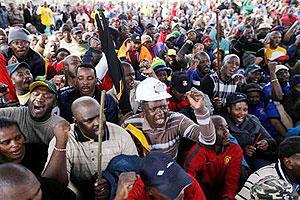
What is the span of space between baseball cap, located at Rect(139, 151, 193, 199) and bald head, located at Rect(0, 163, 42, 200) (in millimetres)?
574

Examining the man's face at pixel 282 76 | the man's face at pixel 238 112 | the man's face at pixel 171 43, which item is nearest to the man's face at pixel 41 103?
the man's face at pixel 238 112

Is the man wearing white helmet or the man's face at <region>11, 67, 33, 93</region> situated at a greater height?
the man's face at <region>11, 67, 33, 93</region>

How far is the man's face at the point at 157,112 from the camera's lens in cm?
334

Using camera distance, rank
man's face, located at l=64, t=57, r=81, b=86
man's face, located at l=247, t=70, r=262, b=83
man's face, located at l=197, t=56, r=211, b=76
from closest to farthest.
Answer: man's face, located at l=64, t=57, r=81, b=86, man's face, located at l=247, t=70, r=262, b=83, man's face, located at l=197, t=56, r=211, b=76

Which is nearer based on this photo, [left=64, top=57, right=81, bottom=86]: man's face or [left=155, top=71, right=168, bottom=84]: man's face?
[left=64, top=57, right=81, bottom=86]: man's face

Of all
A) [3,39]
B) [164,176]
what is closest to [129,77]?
[164,176]

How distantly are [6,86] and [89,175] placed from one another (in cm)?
131

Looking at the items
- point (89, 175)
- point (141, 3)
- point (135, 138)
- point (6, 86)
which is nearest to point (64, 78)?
point (6, 86)

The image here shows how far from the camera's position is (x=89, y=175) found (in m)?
3.02

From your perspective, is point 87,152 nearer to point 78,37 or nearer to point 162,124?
point 162,124

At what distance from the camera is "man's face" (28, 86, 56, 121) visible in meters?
3.33

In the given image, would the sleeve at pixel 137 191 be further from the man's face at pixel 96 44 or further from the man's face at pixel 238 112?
the man's face at pixel 96 44

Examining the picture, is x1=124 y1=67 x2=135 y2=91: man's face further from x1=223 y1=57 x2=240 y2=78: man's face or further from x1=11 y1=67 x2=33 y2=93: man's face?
x1=223 y1=57 x2=240 y2=78: man's face

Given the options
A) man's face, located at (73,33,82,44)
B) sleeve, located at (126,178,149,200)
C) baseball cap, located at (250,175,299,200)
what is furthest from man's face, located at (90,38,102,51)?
baseball cap, located at (250,175,299,200)
